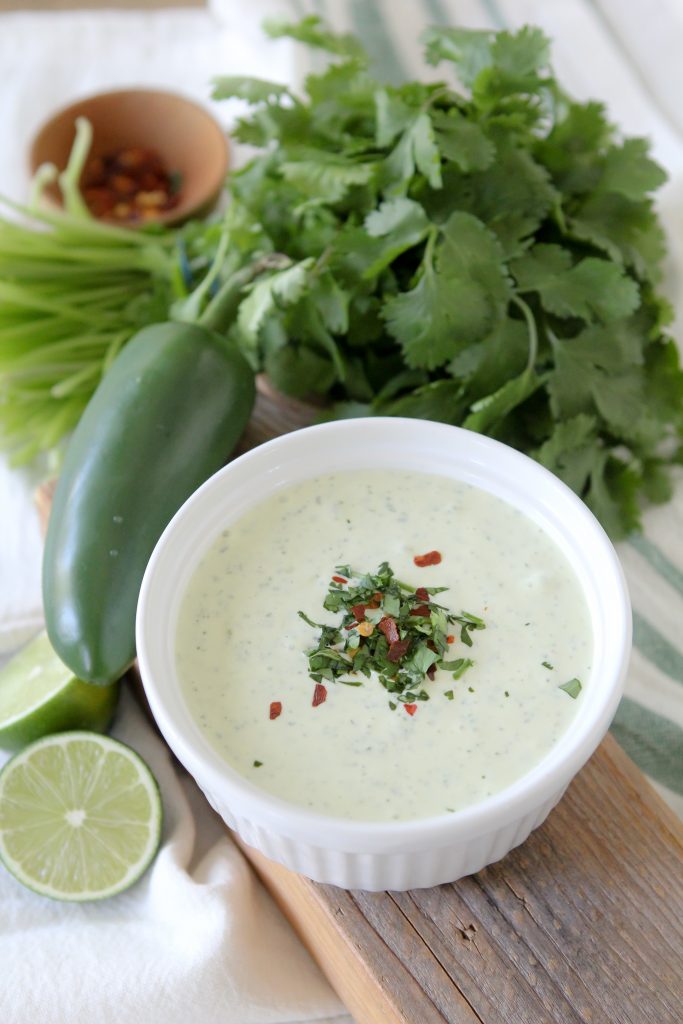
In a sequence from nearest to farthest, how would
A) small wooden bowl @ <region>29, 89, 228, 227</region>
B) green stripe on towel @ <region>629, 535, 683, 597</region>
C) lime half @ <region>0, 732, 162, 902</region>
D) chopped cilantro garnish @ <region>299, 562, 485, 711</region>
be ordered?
1. chopped cilantro garnish @ <region>299, 562, 485, 711</region>
2. lime half @ <region>0, 732, 162, 902</region>
3. green stripe on towel @ <region>629, 535, 683, 597</region>
4. small wooden bowl @ <region>29, 89, 228, 227</region>

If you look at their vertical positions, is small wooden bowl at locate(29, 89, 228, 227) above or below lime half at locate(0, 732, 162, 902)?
above

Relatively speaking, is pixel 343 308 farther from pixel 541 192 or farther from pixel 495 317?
pixel 541 192

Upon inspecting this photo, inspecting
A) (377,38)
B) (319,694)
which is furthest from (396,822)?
(377,38)

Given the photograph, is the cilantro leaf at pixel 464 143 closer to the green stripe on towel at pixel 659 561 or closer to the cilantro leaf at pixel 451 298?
the cilantro leaf at pixel 451 298

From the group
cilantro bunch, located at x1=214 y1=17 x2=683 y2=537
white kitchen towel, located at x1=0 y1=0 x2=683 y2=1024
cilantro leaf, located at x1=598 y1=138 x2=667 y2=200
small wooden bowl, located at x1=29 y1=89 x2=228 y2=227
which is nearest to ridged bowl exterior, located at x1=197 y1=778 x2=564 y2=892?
white kitchen towel, located at x1=0 y1=0 x2=683 y2=1024

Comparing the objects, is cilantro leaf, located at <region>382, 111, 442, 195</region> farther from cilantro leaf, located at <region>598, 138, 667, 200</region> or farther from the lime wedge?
the lime wedge

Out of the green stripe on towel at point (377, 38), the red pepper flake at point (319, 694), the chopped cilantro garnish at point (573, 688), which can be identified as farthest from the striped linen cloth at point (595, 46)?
Answer: the red pepper flake at point (319, 694)
